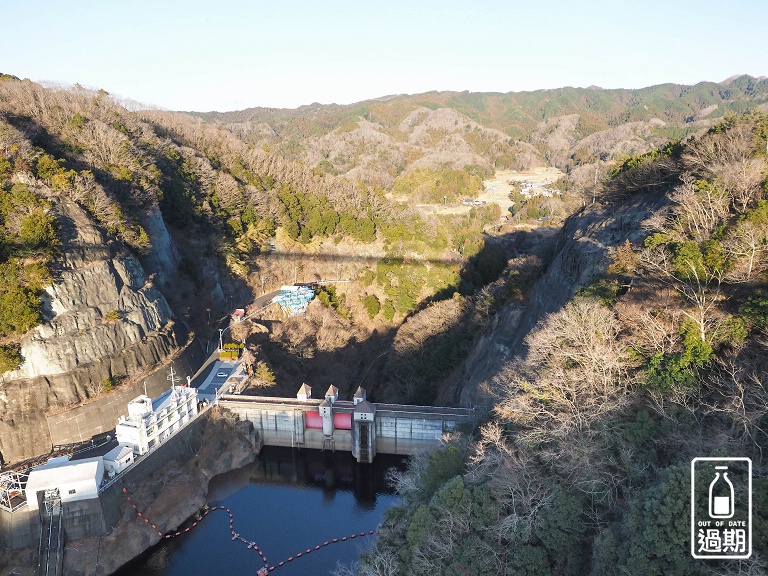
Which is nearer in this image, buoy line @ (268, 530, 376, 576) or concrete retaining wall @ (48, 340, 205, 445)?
buoy line @ (268, 530, 376, 576)

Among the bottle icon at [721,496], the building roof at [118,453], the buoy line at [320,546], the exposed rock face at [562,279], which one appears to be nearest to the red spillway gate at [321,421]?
the exposed rock face at [562,279]

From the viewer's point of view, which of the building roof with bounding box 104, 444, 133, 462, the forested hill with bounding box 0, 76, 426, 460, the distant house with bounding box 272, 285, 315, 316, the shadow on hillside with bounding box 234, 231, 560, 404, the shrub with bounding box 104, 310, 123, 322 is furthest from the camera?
the distant house with bounding box 272, 285, 315, 316

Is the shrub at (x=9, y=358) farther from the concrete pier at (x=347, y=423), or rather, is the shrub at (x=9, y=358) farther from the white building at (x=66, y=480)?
the concrete pier at (x=347, y=423)

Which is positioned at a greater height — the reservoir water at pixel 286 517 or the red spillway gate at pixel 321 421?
the red spillway gate at pixel 321 421

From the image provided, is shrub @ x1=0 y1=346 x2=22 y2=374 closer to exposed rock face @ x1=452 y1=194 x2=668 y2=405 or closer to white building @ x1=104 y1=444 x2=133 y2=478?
white building @ x1=104 y1=444 x2=133 y2=478

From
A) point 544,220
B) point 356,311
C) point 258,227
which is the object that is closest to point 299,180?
point 258,227

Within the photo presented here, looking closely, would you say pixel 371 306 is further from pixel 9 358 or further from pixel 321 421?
pixel 9 358

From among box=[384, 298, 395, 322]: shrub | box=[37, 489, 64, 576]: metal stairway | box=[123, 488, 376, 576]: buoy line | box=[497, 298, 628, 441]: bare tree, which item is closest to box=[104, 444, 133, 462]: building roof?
box=[123, 488, 376, 576]: buoy line
